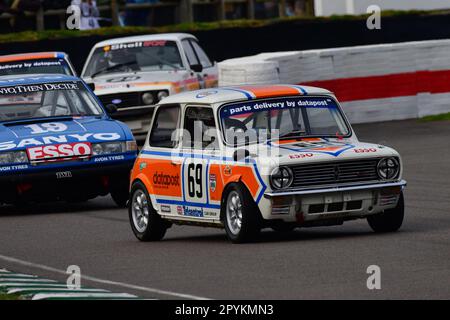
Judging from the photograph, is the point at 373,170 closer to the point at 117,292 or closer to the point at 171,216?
the point at 171,216

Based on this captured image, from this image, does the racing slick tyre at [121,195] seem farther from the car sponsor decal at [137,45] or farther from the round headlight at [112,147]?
the car sponsor decal at [137,45]

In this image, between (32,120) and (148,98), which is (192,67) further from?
(32,120)

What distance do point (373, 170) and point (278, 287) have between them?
9.51ft

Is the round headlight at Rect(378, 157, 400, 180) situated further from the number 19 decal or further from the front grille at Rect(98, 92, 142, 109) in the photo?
the front grille at Rect(98, 92, 142, 109)

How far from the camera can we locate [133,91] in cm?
2445

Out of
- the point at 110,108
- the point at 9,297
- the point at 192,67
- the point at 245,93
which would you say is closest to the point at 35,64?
the point at 192,67

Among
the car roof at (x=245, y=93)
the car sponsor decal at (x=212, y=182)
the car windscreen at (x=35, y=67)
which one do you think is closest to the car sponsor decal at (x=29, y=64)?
the car windscreen at (x=35, y=67)

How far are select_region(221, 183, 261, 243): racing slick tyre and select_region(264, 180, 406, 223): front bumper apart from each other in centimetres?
17

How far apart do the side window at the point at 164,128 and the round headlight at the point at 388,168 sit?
2156 millimetres

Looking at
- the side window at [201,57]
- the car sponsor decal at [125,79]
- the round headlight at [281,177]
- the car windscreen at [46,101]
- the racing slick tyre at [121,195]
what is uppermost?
the round headlight at [281,177]

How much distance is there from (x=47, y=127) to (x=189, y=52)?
7.66 m

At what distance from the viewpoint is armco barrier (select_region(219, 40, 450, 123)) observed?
84.4 ft

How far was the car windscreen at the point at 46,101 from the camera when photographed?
17891 millimetres
